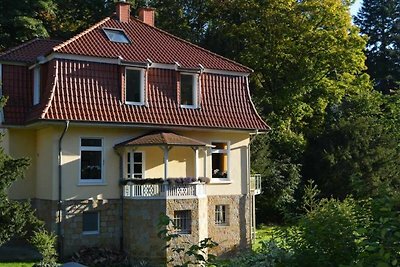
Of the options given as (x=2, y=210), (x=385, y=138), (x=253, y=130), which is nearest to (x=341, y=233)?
(x=2, y=210)

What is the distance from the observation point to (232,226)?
24734 millimetres

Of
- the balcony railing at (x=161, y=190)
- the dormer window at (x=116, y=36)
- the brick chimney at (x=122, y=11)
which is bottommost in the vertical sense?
the balcony railing at (x=161, y=190)

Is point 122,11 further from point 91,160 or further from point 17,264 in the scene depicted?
point 17,264

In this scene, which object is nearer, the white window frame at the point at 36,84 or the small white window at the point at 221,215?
the white window frame at the point at 36,84

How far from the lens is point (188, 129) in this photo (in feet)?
78.4

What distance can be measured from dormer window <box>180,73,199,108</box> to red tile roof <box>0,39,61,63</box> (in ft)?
17.8

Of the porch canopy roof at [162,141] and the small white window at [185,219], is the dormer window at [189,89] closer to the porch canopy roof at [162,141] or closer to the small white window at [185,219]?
the porch canopy roof at [162,141]

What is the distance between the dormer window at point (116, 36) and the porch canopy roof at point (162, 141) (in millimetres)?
3981

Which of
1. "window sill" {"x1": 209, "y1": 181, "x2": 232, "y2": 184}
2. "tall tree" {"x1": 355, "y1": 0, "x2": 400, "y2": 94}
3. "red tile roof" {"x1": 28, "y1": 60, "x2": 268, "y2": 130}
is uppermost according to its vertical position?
"tall tree" {"x1": 355, "y1": 0, "x2": 400, "y2": 94}

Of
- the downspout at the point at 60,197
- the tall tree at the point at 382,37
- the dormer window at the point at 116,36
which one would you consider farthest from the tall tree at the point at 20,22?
the tall tree at the point at 382,37

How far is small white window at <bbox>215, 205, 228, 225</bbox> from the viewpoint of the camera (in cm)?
2470

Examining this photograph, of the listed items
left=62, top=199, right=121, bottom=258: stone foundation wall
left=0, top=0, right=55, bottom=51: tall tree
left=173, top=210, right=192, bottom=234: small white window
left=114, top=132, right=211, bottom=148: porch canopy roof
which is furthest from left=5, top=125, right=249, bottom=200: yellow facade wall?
left=0, top=0, right=55, bottom=51: tall tree

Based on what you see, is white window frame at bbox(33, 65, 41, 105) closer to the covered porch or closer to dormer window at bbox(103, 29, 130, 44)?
dormer window at bbox(103, 29, 130, 44)

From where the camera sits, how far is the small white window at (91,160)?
72.3 feet
